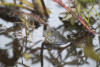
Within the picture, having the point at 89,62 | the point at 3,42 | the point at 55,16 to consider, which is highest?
the point at 55,16

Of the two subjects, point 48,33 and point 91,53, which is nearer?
point 91,53

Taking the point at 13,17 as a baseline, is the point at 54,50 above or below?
below

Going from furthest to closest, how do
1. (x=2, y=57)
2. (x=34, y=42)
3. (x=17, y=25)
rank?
(x=17, y=25)
(x=34, y=42)
(x=2, y=57)

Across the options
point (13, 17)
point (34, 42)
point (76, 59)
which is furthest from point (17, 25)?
point (76, 59)

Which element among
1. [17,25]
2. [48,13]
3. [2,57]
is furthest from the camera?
[48,13]

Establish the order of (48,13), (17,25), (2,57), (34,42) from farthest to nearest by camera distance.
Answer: (48,13), (17,25), (34,42), (2,57)

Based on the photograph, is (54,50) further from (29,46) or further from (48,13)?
(48,13)

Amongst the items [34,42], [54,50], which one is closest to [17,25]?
[34,42]

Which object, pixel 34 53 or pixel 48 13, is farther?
pixel 48 13

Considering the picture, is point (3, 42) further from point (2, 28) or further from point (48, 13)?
point (48, 13)

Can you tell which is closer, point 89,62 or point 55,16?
point 89,62
